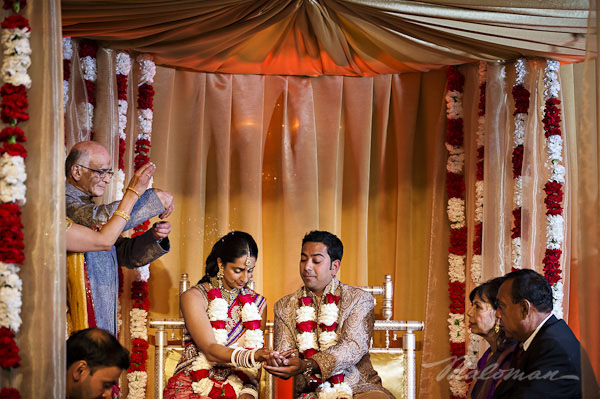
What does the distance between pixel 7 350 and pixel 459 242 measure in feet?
12.0

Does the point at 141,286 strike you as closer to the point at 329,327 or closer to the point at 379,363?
the point at 329,327

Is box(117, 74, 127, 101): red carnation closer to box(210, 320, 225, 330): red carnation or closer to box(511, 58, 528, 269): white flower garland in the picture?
box(210, 320, 225, 330): red carnation

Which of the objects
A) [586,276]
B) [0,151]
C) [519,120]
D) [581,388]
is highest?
[519,120]

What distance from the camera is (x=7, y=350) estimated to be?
3.57 m

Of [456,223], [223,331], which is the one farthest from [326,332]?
[456,223]

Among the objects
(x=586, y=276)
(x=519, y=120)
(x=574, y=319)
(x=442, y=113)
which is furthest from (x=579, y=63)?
(x=586, y=276)

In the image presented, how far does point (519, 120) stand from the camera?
18.8 ft

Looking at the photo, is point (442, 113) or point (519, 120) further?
point (442, 113)

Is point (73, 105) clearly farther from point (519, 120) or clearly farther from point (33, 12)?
point (519, 120)

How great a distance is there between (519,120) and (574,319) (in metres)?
1.52

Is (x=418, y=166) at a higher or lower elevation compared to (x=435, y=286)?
higher

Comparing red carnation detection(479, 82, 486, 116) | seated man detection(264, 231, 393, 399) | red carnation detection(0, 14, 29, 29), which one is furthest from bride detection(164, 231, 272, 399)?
red carnation detection(479, 82, 486, 116)

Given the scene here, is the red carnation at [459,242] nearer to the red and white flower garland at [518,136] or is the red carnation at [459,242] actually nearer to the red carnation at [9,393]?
the red and white flower garland at [518,136]

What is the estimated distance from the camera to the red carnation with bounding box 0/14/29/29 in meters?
3.73
